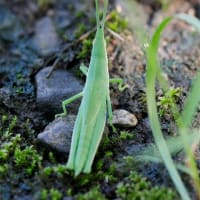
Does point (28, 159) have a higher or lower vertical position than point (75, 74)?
lower

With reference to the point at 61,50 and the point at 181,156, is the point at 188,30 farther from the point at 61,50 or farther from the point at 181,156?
the point at 181,156

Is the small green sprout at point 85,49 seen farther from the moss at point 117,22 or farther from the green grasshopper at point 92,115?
the green grasshopper at point 92,115

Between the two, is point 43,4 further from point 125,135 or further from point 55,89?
point 125,135

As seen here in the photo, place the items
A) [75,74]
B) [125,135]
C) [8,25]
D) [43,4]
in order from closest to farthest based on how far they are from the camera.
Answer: [125,135] → [75,74] → [8,25] → [43,4]

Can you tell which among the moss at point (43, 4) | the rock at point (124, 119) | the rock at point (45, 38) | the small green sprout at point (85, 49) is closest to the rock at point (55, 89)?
the small green sprout at point (85, 49)

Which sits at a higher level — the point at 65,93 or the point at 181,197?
the point at 65,93

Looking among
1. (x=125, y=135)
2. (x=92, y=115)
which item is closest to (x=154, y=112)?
(x=92, y=115)

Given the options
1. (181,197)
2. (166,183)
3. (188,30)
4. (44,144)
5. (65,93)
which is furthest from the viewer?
(188,30)

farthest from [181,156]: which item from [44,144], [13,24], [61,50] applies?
[13,24]
